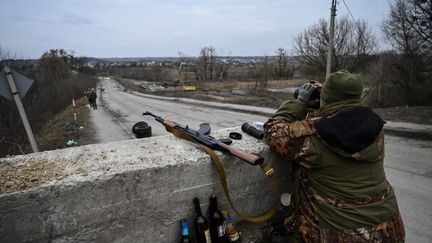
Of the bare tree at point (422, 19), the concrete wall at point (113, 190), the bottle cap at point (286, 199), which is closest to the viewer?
the concrete wall at point (113, 190)

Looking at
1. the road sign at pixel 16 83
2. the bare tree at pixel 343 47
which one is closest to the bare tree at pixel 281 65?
the bare tree at pixel 343 47

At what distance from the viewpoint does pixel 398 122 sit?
33.0 feet

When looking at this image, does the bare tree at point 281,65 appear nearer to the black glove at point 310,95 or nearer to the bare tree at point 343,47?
the bare tree at point 343,47

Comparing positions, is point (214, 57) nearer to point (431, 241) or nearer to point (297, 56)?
point (297, 56)

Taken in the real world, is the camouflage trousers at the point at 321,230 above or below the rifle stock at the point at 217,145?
below

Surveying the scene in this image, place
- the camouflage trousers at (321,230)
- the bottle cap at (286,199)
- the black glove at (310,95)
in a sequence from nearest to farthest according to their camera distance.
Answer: the camouflage trousers at (321,230) < the black glove at (310,95) < the bottle cap at (286,199)

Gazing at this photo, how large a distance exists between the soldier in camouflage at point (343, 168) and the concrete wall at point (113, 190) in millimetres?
457

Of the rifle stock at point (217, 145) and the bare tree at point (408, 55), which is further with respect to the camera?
the bare tree at point (408, 55)

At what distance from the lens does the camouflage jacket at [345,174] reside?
1730 millimetres

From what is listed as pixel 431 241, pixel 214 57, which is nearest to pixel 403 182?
pixel 431 241

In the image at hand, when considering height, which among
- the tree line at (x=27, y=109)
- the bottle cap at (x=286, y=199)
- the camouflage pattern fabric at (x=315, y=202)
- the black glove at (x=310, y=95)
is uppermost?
the black glove at (x=310, y=95)

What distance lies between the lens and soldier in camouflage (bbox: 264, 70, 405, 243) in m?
1.74

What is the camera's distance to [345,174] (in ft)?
5.83

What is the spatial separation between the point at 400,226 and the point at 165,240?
1553 millimetres
